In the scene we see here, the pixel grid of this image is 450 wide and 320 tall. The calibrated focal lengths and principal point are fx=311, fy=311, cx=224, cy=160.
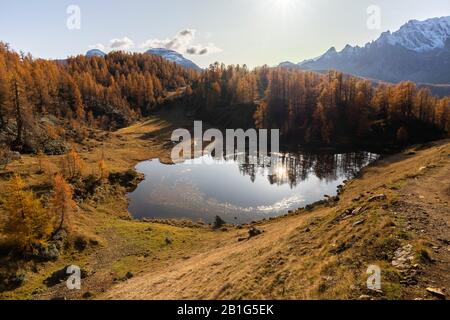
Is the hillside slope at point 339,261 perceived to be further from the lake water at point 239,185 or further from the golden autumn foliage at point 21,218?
the lake water at point 239,185

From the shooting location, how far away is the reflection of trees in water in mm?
90312

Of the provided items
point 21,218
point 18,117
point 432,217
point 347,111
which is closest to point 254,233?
point 432,217

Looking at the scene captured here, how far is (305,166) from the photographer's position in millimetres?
101438

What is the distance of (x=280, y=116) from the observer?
15250 centimetres

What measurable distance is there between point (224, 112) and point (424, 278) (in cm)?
16047

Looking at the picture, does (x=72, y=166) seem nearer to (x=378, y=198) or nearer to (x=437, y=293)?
(x=378, y=198)

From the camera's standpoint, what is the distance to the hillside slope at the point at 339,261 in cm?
2091

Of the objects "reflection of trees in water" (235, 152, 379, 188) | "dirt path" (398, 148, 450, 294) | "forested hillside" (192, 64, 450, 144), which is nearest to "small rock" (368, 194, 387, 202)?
"dirt path" (398, 148, 450, 294)

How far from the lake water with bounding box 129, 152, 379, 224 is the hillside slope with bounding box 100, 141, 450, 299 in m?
26.8

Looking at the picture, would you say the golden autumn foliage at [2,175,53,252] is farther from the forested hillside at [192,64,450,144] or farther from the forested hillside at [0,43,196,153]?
the forested hillside at [192,64,450,144]

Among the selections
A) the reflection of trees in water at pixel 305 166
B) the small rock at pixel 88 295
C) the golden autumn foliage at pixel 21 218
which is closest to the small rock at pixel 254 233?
the small rock at pixel 88 295

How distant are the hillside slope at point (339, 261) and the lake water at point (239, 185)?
88.0 feet

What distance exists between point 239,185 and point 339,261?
6119 centimetres
